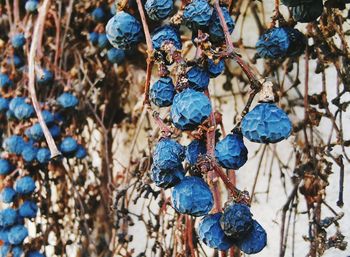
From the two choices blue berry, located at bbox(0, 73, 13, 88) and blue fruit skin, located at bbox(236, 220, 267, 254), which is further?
blue berry, located at bbox(0, 73, 13, 88)

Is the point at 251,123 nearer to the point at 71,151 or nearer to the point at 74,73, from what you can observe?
the point at 71,151

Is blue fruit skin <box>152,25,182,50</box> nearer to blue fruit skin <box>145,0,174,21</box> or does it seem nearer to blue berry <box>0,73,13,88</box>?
blue fruit skin <box>145,0,174,21</box>

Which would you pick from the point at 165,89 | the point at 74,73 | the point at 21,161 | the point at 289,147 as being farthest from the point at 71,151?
the point at 165,89

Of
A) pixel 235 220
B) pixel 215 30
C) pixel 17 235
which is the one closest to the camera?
pixel 235 220

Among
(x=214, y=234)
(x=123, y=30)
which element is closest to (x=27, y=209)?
(x=123, y=30)

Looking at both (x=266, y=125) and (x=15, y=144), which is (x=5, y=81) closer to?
(x=15, y=144)

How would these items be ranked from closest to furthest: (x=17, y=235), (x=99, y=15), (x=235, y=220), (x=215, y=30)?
(x=235, y=220) → (x=215, y=30) → (x=17, y=235) → (x=99, y=15)

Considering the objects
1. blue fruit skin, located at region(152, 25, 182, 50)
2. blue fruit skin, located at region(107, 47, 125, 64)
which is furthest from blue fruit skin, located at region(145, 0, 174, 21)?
blue fruit skin, located at region(107, 47, 125, 64)
